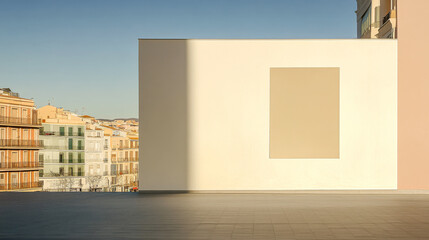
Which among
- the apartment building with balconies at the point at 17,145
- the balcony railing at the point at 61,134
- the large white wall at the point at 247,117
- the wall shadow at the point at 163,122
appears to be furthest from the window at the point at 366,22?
the balcony railing at the point at 61,134

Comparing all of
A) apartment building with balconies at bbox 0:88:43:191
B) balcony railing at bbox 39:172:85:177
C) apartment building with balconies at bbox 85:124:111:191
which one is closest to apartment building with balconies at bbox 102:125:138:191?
apartment building with balconies at bbox 85:124:111:191

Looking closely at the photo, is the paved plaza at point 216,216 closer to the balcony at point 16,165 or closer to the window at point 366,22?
the window at point 366,22

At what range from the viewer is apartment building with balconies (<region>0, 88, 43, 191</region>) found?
40938 mm

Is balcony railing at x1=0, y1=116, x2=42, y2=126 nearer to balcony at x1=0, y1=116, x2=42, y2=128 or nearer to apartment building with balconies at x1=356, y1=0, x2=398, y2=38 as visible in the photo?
balcony at x1=0, y1=116, x2=42, y2=128

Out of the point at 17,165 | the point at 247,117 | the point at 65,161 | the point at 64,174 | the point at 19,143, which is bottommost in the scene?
the point at 64,174

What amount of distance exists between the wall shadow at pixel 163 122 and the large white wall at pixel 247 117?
21 millimetres

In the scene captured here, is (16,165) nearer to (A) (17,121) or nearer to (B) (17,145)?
(B) (17,145)

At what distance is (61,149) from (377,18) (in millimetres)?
45962

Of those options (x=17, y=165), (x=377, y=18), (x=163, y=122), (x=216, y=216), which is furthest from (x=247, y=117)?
(x=17, y=165)

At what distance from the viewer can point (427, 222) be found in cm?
684

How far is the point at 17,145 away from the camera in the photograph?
41812 mm

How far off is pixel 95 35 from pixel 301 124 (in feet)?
111

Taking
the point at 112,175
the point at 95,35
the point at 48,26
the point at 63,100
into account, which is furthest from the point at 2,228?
the point at 112,175

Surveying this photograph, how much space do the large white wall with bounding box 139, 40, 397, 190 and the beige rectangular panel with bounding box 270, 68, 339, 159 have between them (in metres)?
0.13
